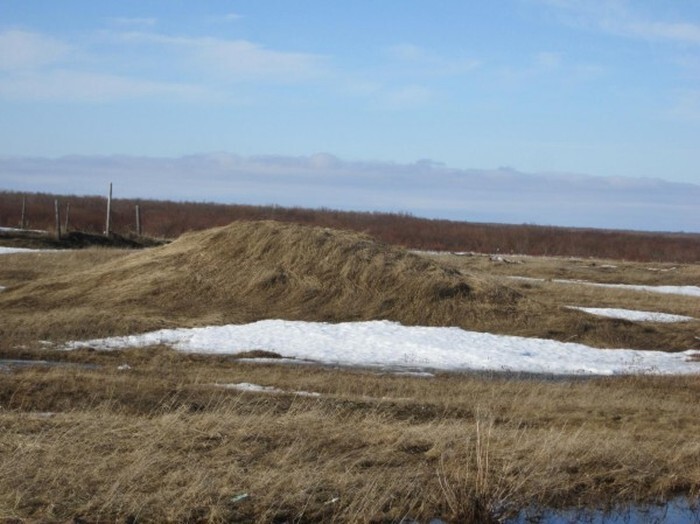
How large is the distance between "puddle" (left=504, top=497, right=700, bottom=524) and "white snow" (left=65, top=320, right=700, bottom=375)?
8511 mm

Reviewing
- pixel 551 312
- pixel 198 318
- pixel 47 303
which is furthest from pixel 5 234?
pixel 551 312

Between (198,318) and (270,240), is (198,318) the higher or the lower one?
the lower one

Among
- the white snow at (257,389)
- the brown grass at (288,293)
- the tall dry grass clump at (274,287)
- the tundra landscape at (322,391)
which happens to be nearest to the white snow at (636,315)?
the tundra landscape at (322,391)

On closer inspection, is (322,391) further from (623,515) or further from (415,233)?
(415,233)

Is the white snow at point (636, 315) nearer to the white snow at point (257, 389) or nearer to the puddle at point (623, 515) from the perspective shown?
the white snow at point (257, 389)

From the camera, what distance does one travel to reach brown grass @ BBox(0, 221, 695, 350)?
2188 centimetres

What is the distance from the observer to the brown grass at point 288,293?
21.9 m

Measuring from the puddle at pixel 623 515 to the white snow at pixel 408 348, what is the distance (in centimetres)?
Result: 851

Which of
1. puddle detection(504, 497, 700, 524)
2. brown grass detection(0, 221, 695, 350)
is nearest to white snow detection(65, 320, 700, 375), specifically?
brown grass detection(0, 221, 695, 350)

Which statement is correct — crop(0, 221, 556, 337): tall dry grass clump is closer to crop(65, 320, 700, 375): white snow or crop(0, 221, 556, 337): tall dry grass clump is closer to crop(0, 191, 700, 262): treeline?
crop(65, 320, 700, 375): white snow

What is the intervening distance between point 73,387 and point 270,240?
558 inches

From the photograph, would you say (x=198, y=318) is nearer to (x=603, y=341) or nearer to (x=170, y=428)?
(x=603, y=341)

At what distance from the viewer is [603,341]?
21500 millimetres

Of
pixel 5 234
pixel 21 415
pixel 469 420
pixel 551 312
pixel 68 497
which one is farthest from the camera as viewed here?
pixel 5 234
